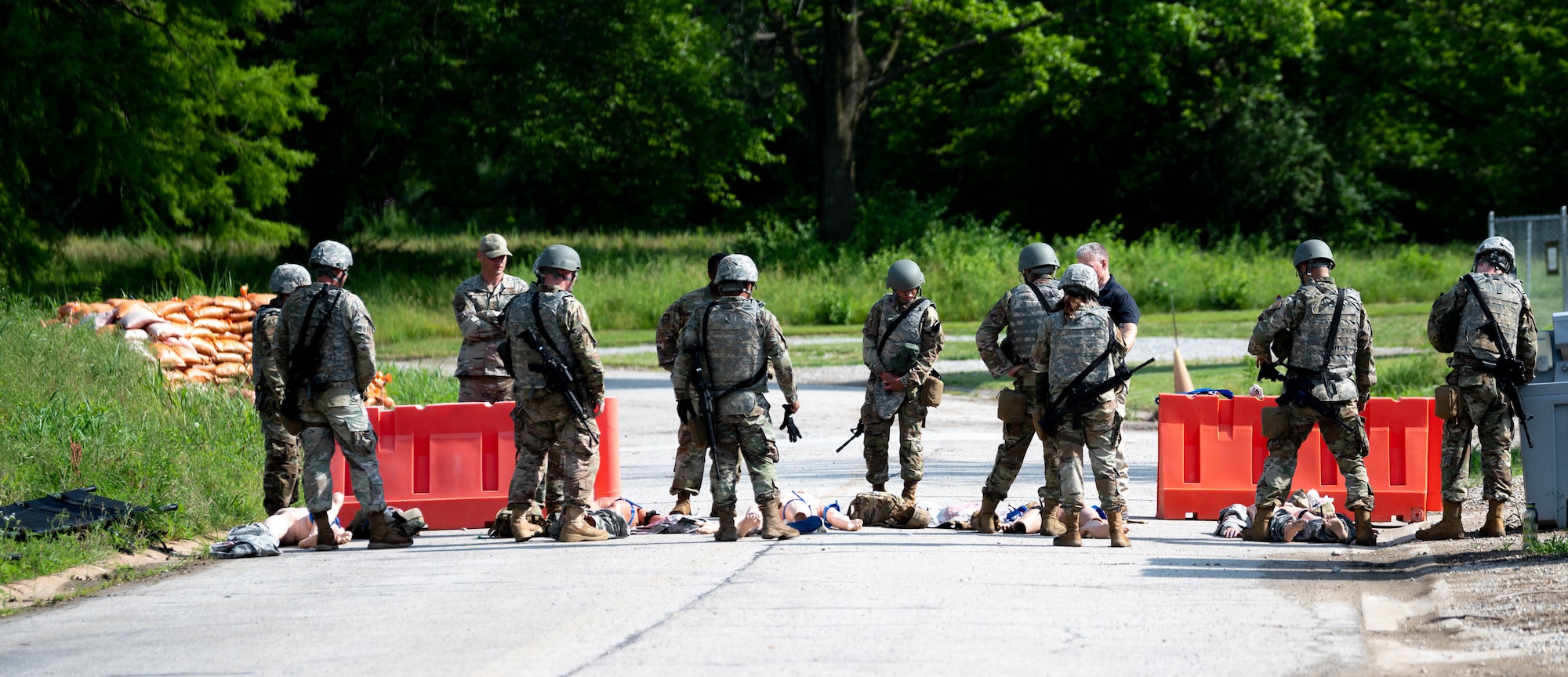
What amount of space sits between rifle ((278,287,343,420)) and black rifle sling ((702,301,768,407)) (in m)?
2.32

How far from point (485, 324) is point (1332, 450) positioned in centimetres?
575

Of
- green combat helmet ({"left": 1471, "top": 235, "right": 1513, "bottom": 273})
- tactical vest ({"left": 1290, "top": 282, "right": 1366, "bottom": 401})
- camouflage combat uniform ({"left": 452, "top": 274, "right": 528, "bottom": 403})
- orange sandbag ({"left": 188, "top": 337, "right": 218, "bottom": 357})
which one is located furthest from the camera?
orange sandbag ({"left": 188, "top": 337, "right": 218, "bottom": 357})

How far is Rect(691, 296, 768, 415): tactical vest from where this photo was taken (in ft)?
33.4

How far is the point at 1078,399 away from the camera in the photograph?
32.1 ft

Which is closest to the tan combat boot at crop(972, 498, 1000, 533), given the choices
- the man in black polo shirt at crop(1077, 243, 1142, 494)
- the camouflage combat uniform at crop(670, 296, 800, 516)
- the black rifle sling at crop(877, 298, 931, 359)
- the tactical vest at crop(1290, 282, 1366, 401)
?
the man in black polo shirt at crop(1077, 243, 1142, 494)

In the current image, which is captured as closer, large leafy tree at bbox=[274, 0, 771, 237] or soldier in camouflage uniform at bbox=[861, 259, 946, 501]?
soldier in camouflage uniform at bbox=[861, 259, 946, 501]

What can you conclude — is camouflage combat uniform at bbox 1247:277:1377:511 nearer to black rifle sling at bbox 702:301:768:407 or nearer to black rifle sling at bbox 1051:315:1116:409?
black rifle sling at bbox 1051:315:1116:409

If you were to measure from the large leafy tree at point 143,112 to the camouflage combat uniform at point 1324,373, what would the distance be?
18.6 metres

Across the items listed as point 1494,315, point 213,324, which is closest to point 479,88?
point 213,324

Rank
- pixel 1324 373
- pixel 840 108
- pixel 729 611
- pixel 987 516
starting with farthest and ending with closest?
pixel 840 108 < pixel 987 516 < pixel 1324 373 < pixel 729 611

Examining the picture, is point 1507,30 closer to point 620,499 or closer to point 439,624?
point 620,499

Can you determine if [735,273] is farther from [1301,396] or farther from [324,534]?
[1301,396]

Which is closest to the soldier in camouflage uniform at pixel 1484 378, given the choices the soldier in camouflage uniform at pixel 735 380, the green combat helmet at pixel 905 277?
the green combat helmet at pixel 905 277

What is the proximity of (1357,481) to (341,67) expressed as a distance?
30.9m
